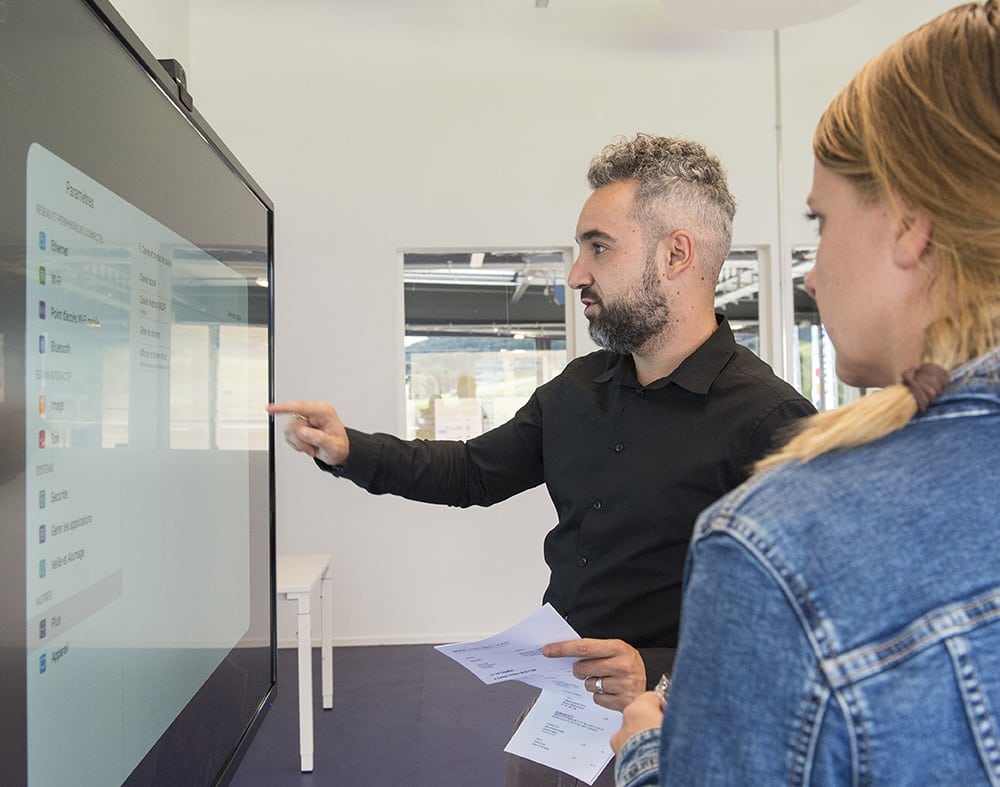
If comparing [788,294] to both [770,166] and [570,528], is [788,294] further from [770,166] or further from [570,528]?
[570,528]

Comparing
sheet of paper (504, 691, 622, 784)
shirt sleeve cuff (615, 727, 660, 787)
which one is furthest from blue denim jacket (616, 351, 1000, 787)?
sheet of paper (504, 691, 622, 784)

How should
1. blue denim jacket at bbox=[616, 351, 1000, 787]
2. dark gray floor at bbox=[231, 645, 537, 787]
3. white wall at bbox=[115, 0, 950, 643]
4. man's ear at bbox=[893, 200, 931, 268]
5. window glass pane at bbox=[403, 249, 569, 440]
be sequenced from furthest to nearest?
1. window glass pane at bbox=[403, 249, 569, 440]
2. white wall at bbox=[115, 0, 950, 643]
3. dark gray floor at bbox=[231, 645, 537, 787]
4. man's ear at bbox=[893, 200, 931, 268]
5. blue denim jacket at bbox=[616, 351, 1000, 787]

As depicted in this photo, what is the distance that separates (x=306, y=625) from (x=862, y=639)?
293cm

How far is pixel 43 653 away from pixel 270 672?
1.08m

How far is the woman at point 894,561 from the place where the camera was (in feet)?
1.80

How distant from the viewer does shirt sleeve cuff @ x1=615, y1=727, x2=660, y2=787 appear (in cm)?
73

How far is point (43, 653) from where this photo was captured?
74cm

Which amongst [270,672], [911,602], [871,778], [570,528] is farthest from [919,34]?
[270,672]

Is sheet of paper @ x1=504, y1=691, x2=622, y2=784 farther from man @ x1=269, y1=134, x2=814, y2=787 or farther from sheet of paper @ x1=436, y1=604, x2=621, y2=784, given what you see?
man @ x1=269, y1=134, x2=814, y2=787

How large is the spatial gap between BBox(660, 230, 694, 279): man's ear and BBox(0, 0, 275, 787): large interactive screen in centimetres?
86

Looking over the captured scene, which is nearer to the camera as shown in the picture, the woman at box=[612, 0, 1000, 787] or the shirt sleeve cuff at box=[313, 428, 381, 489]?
the woman at box=[612, 0, 1000, 787]

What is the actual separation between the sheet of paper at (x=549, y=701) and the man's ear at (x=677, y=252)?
831 millimetres

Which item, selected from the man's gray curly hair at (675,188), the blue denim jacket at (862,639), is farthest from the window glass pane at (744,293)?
the blue denim jacket at (862,639)

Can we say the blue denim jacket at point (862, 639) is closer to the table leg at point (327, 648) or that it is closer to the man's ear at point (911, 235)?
the man's ear at point (911, 235)
